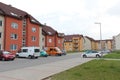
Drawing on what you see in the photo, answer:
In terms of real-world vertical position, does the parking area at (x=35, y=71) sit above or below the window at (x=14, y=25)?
below

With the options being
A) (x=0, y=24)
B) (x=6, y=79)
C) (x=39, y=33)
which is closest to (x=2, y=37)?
(x=0, y=24)

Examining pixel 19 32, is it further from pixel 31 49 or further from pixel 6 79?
pixel 6 79

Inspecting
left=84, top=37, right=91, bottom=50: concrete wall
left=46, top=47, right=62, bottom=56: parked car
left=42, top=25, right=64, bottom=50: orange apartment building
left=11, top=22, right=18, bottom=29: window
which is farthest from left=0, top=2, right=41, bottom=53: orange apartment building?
left=84, top=37, right=91, bottom=50: concrete wall

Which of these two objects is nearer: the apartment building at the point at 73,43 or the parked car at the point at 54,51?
the parked car at the point at 54,51

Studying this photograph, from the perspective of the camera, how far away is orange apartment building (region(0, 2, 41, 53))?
151 ft

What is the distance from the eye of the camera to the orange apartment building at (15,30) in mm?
46000

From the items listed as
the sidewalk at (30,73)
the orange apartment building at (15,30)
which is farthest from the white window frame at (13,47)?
the sidewalk at (30,73)

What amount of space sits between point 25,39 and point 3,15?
10.1m

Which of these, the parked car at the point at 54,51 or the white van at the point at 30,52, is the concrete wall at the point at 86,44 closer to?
the parked car at the point at 54,51

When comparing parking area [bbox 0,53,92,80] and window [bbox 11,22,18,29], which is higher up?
window [bbox 11,22,18,29]

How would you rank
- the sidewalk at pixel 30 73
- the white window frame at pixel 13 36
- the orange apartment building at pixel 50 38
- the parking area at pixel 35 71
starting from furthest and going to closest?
the orange apartment building at pixel 50 38 → the white window frame at pixel 13 36 → the parking area at pixel 35 71 → the sidewalk at pixel 30 73

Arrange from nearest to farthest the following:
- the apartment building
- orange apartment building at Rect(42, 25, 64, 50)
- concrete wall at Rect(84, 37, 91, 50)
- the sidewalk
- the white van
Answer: the sidewalk
the white van
orange apartment building at Rect(42, 25, 64, 50)
the apartment building
concrete wall at Rect(84, 37, 91, 50)

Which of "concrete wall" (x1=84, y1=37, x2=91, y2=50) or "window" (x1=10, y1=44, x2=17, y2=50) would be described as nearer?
"window" (x1=10, y1=44, x2=17, y2=50)

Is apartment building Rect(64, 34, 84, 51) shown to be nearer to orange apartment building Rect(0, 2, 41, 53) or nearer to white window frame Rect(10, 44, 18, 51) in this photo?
orange apartment building Rect(0, 2, 41, 53)
